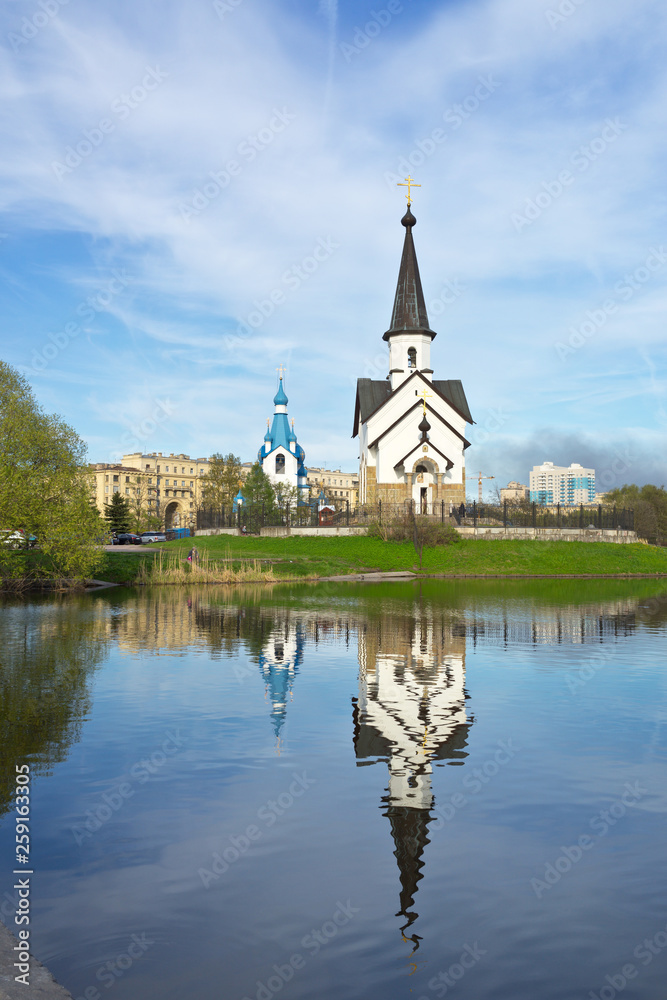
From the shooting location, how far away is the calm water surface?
4.70 meters

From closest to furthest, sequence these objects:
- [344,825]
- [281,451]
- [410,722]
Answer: [344,825] → [410,722] → [281,451]

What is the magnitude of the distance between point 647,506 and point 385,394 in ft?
94.9

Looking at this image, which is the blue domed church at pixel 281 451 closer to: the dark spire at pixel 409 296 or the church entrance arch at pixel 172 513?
the dark spire at pixel 409 296

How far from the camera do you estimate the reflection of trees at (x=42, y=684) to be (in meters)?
8.66

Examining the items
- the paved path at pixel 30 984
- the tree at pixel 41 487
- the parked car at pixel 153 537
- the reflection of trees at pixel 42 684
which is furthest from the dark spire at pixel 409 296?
the paved path at pixel 30 984

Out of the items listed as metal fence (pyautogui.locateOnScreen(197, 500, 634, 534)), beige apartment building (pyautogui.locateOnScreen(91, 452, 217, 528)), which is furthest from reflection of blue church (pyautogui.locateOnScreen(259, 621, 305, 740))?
beige apartment building (pyautogui.locateOnScreen(91, 452, 217, 528))

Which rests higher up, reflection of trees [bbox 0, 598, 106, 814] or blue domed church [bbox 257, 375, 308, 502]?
blue domed church [bbox 257, 375, 308, 502]

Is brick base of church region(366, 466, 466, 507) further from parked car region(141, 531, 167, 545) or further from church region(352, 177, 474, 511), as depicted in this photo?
parked car region(141, 531, 167, 545)

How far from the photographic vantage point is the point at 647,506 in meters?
72.2

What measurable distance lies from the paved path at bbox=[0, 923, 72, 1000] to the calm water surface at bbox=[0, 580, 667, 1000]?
0.46ft

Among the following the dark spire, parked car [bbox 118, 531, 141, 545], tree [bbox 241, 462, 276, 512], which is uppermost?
the dark spire

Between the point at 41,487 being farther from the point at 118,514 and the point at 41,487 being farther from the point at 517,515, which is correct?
the point at 118,514

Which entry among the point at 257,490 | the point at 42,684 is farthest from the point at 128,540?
the point at 42,684

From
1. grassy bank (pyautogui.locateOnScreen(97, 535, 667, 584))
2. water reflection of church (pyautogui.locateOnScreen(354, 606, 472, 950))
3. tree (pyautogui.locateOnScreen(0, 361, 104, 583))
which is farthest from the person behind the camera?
grassy bank (pyautogui.locateOnScreen(97, 535, 667, 584))
